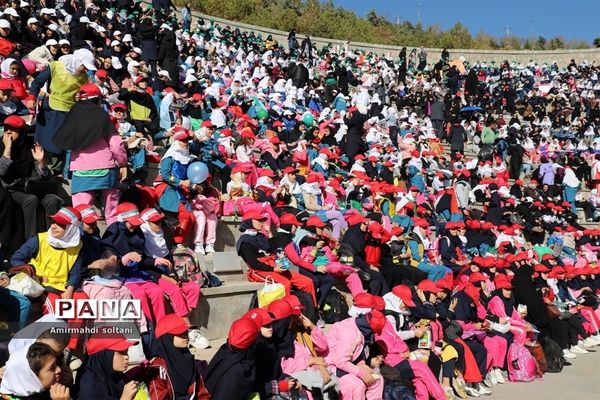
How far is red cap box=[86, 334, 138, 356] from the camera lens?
3729mm

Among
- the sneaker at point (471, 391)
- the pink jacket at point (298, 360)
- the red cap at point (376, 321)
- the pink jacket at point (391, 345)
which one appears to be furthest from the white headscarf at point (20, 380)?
the sneaker at point (471, 391)

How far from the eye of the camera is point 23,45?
9.37 meters

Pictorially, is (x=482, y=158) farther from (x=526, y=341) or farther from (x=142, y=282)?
(x=142, y=282)

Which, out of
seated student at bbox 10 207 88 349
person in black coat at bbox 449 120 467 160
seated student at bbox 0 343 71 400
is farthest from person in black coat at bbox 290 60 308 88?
seated student at bbox 0 343 71 400

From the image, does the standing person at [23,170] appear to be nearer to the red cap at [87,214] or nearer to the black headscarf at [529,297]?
the red cap at [87,214]

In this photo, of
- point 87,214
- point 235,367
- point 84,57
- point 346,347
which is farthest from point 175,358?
point 84,57

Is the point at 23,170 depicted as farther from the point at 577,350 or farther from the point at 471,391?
the point at 577,350

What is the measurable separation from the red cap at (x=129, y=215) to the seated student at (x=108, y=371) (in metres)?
1.85

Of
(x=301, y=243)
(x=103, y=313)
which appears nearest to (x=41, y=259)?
(x=103, y=313)

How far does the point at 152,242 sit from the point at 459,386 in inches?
158

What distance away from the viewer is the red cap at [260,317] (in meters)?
4.82

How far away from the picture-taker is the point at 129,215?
18.2ft

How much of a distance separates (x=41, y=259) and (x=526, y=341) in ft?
22.0

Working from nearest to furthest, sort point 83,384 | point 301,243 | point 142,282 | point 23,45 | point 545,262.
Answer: point 83,384 < point 142,282 < point 301,243 < point 23,45 < point 545,262
